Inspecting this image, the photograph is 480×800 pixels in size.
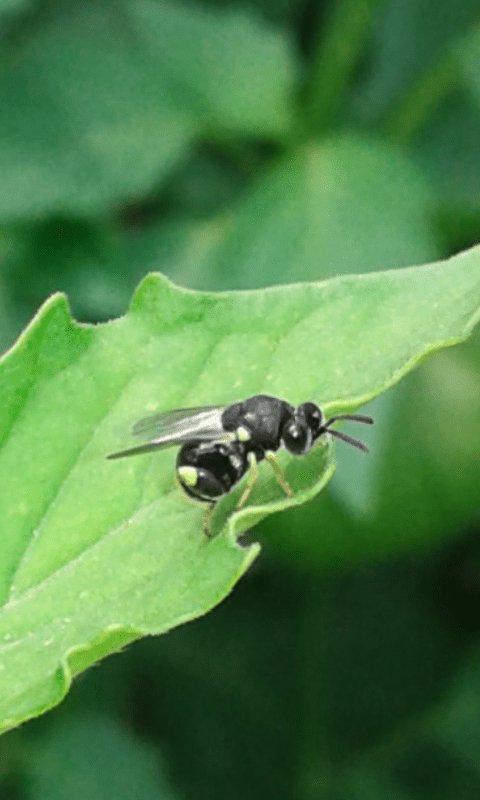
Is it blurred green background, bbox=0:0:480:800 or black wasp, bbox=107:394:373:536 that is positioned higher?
black wasp, bbox=107:394:373:536

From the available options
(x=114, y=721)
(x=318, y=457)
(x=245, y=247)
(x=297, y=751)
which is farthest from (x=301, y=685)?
(x=318, y=457)

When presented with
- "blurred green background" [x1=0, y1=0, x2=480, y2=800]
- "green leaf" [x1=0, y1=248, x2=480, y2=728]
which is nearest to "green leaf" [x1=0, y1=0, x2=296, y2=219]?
"blurred green background" [x1=0, y1=0, x2=480, y2=800]

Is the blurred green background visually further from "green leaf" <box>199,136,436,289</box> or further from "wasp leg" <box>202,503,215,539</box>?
"wasp leg" <box>202,503,215,539</box>

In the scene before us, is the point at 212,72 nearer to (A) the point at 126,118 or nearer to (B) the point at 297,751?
(A) the point at 126,118

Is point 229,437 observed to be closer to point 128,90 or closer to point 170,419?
point 170,419

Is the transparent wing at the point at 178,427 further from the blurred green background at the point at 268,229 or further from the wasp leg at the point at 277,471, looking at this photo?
the blurred green background at the point at 268,229

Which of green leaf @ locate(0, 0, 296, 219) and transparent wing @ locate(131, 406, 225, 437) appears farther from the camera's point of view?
green leaf @ locate(0, 0, 296, 219)

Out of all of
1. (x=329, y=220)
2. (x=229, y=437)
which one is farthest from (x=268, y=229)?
(x=229, y=437)
